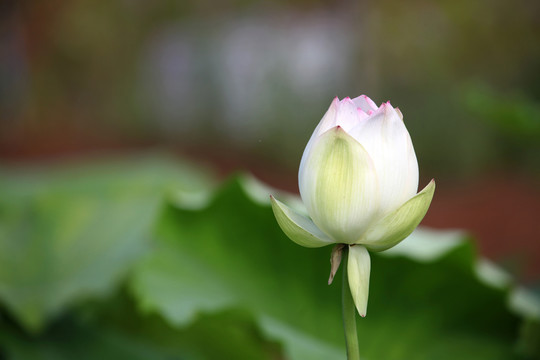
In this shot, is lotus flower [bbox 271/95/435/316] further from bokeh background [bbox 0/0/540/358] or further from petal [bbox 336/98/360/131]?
bokeh background [bbox 0/0/540/358]

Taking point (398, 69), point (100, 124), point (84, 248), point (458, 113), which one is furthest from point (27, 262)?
point (100, 124)

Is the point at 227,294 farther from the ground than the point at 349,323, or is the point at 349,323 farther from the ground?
the point at 349,323

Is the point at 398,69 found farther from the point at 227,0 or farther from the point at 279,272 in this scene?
the point at 279,272

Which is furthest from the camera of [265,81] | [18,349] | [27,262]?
[265,81]

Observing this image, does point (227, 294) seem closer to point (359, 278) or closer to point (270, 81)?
point (359, 278)

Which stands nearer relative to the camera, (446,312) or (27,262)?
(446,312)

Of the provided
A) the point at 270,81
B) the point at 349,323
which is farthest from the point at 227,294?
the point at 270,81

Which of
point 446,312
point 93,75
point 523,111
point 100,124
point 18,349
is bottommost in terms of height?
point 100,124
